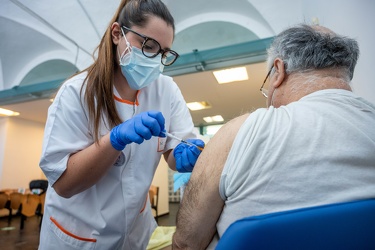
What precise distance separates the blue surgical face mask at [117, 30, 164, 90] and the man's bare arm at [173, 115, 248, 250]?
0.55 metres

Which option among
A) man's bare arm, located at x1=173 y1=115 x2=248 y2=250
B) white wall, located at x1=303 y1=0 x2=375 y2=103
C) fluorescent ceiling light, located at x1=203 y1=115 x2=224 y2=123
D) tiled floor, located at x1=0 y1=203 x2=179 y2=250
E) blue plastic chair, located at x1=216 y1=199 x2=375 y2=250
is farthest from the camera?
fluorescent ceiling light, located at x1=203 y1=115 x2=224 y2=123

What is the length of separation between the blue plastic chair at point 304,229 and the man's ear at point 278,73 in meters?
0.48

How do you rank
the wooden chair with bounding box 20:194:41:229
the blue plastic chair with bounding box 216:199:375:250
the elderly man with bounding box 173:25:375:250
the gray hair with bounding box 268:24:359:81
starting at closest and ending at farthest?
the blue plastic chair with bounding box 216:199:375:250 → the elderly man with bounding box 173:25:375:250 → the gray hair with bounding box 268:24:359:81 → the wooden chair with bounding box 20:194:41:229

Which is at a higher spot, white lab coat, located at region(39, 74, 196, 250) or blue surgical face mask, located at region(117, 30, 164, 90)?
blue surgical face mask, located at region(117, 30, 164, 90)

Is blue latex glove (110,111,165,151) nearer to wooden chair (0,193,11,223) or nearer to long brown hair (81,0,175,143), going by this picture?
long brown hair (81,0,175,143)

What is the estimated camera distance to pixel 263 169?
22.0 inches

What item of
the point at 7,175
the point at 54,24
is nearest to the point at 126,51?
the point at 54,24

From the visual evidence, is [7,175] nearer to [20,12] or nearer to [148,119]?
[20,12]

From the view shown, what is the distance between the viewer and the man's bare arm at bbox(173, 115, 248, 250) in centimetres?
64

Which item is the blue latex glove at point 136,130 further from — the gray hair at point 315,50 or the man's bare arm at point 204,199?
the gray hair at point 315,50

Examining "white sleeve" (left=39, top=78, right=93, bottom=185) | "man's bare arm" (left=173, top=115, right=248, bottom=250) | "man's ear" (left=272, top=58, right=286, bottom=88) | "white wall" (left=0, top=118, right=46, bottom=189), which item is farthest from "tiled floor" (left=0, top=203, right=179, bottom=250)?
"man's ear" (left=272, top=58, right=286, bottom=88)

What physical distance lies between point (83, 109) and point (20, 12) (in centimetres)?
509

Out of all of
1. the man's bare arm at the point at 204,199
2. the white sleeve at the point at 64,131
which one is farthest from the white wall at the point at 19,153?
the man's bare arm at the point at 204,199

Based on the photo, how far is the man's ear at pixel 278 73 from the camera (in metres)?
0.82
